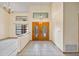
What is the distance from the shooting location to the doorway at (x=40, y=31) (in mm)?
14297

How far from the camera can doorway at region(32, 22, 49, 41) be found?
14297 mm

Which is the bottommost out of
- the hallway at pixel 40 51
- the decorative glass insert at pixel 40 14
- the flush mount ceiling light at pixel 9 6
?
the hallway at pixel 40 51

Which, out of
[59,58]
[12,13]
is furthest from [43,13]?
[59,58]

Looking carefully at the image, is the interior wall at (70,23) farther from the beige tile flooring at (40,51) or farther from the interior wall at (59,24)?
the beige tile flooring at (40,51)

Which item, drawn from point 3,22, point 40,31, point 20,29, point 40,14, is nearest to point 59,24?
point 20,29

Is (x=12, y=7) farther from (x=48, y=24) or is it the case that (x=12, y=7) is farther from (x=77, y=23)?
(x=77, y=23)

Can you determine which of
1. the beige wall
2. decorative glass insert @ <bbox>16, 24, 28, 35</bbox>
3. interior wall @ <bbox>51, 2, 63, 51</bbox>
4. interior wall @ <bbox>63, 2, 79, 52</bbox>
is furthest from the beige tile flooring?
the beige wall

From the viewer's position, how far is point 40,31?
14.3 meters

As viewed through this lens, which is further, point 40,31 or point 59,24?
point 40,31

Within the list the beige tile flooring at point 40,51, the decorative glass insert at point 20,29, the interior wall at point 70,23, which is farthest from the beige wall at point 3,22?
the interior wall at point 70,23

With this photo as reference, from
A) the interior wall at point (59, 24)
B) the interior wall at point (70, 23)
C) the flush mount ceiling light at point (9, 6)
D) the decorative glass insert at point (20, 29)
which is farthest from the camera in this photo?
the decorative glass insert at point (20, 29)

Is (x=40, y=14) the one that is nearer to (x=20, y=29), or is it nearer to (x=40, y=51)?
(x=20, y=29)

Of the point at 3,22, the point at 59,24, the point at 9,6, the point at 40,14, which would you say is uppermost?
the point at 9,6

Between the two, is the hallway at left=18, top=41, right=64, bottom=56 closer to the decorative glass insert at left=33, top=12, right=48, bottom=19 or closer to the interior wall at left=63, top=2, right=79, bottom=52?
the interior wall at left=63, top=2, right=79, bottom=52
